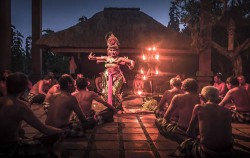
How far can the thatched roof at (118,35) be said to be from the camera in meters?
14.2

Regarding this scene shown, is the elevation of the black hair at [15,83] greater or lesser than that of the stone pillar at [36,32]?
lesser

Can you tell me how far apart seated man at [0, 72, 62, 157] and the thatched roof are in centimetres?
1070

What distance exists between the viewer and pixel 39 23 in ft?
57.2

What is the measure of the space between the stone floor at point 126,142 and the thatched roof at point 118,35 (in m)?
7.58

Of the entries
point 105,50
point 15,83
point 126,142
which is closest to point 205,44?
point 105,50

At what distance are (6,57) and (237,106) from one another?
1055cm

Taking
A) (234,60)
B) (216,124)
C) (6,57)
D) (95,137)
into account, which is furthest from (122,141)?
(6,57)

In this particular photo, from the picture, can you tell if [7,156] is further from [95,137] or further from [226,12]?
[226,12]

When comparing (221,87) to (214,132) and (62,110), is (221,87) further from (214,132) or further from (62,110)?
(62,110)

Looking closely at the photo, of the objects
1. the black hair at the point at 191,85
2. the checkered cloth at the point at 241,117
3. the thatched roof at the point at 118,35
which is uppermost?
the thatched roof at the point at 118,35

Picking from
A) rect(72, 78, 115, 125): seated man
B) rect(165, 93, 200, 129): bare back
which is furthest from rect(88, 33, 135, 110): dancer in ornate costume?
rect(165, 93, 200, 129): bare back

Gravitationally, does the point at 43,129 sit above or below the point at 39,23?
below

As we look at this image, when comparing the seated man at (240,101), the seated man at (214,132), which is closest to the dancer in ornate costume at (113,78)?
the seated man at (240,101)

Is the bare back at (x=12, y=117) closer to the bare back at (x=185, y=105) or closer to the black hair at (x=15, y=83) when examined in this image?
the black hair at (x=15, y=83)
